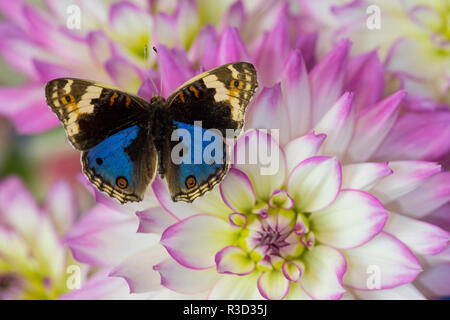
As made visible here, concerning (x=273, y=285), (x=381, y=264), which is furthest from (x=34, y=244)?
(x=381, y=264)

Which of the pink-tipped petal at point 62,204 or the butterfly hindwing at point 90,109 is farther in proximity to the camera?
the pink-tipped petal at point 62,204

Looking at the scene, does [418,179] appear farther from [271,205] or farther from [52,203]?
[52,203]

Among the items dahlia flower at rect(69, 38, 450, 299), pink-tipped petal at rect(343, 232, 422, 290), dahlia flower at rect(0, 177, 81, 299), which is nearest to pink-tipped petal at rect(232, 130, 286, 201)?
dahlia flower at rect(69, 38, 450, 299)

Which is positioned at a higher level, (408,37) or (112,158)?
(408,37)

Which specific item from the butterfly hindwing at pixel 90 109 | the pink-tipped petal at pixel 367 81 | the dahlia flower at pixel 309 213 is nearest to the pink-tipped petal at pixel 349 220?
the dahlia flower at pixel 309 213

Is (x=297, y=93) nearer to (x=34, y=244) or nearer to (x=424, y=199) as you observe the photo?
(x=424, y=199)

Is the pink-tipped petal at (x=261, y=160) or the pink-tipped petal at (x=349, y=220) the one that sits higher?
the pink-tipped petal at (x=261, y=160)

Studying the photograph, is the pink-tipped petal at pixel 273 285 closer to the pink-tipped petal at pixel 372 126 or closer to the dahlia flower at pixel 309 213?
the dahlia flower at pixel 309 213

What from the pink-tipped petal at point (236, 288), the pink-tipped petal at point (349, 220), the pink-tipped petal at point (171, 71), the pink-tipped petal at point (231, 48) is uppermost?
the pink-tipped petal at point (231, 48)
